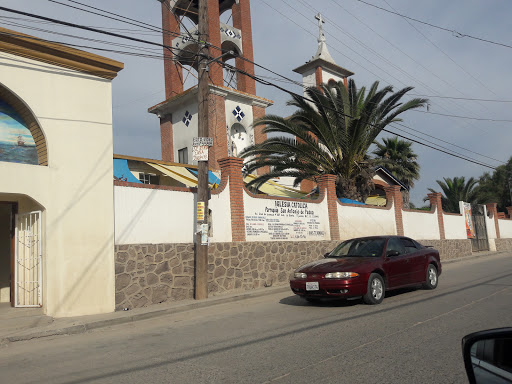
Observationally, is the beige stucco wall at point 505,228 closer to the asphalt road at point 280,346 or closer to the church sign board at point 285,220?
the church sign board at point 285,220

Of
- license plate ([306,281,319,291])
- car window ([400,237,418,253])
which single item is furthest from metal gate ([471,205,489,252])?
license plate ([306,281,319,291])

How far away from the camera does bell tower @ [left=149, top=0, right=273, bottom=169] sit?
958 inches

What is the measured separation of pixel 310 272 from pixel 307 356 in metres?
4.33

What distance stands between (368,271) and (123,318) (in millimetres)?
5283

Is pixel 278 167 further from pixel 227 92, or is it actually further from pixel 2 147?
pixel 2 147

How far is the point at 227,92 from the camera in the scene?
80.9 feet

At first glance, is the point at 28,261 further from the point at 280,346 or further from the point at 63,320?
the point at 280,346

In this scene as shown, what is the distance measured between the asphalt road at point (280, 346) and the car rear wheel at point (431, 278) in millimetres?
1342

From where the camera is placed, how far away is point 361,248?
37.0 ft

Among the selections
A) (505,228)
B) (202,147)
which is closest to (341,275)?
(202,147)

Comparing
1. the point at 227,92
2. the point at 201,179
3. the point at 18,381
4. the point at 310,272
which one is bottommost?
the point at 18,381

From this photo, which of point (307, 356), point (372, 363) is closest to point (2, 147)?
point (307, 356)

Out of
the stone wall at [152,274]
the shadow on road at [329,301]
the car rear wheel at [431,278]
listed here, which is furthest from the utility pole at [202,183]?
the car rear wheel at [431,278]

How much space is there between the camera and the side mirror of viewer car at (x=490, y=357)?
6.48 ft
